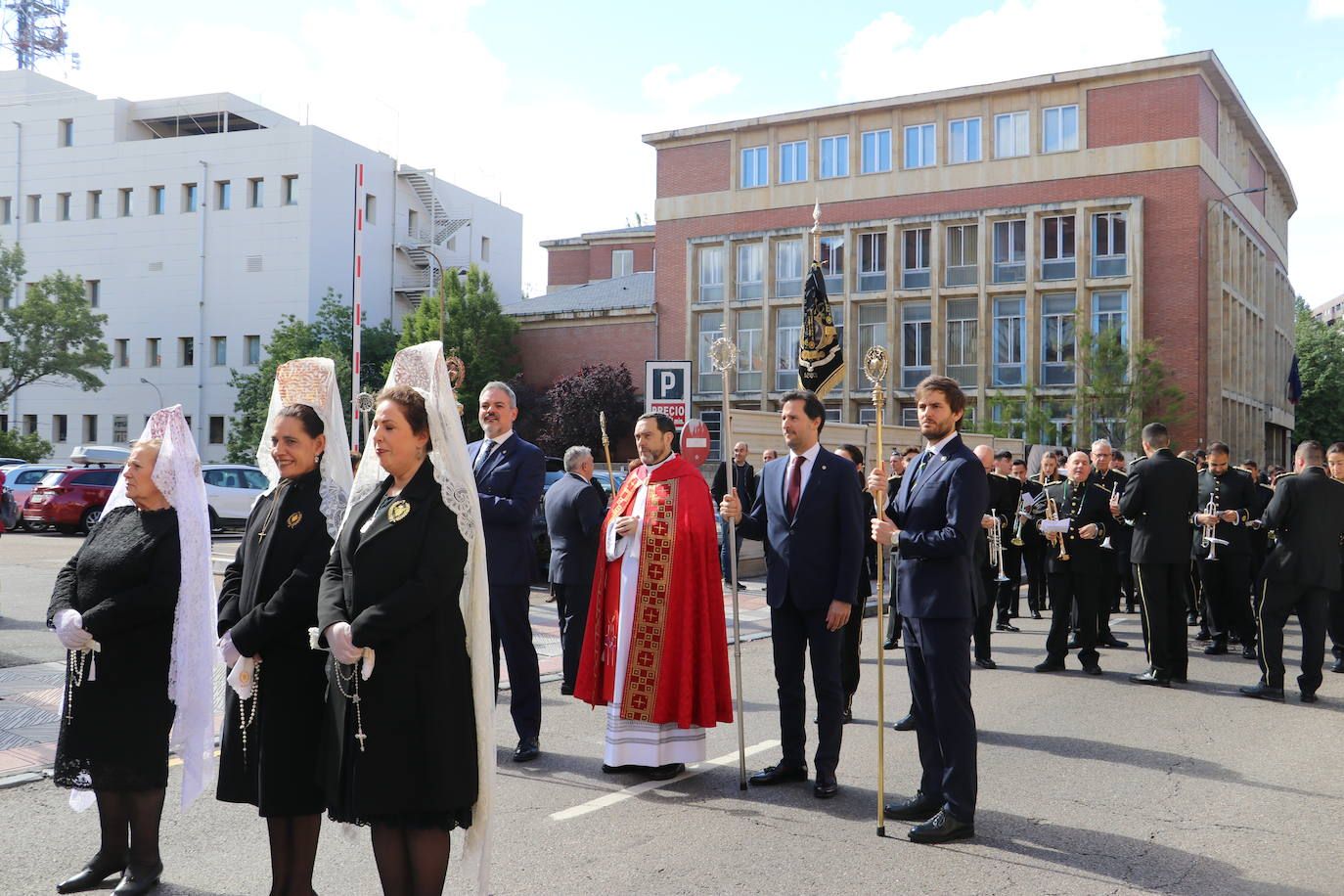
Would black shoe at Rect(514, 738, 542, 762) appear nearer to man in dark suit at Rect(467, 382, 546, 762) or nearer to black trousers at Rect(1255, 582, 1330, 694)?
man in dark suit at Rect(467, 382, 546, 762)

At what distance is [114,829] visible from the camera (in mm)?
4750

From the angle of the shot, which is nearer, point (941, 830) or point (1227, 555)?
point (941, 830)

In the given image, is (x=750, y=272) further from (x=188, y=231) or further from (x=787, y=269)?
(x=188, y=231)

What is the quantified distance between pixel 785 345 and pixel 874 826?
41.4 meters

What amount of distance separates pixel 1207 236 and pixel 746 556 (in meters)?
27.1

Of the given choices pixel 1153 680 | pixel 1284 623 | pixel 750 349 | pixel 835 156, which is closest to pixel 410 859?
pixel 1153 680

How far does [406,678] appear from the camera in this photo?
384 centimetres

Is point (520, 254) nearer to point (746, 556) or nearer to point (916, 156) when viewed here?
point (916, 156)

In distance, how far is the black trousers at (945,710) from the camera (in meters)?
5.55

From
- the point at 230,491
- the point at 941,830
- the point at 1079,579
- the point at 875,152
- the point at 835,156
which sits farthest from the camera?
the point at 835,156

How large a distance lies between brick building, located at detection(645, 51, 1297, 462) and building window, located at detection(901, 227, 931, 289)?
0.08 meters

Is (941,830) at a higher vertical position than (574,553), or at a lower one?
lower

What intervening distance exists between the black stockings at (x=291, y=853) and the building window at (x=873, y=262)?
42.1m

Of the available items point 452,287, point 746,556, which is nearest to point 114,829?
point 746,556
